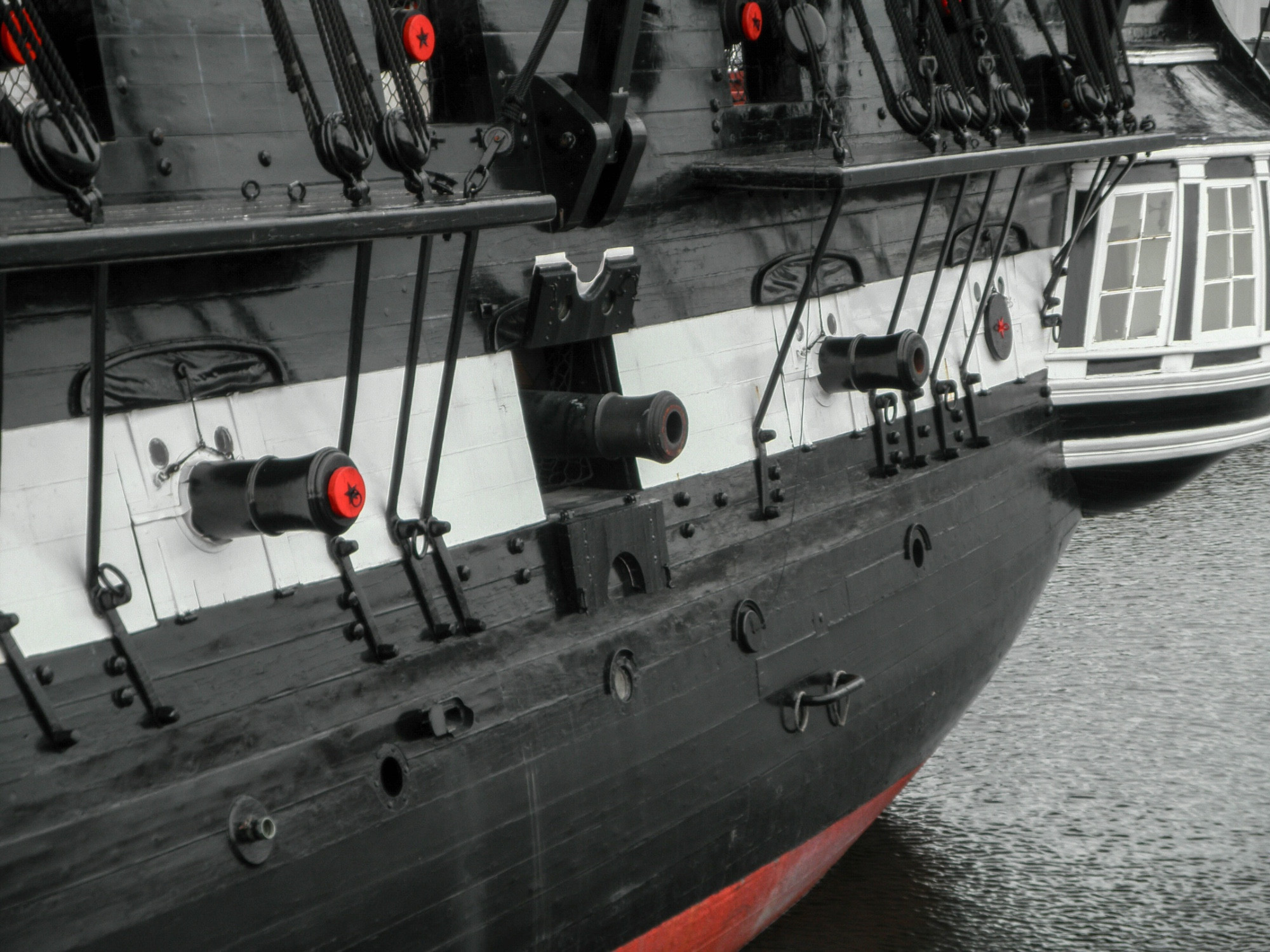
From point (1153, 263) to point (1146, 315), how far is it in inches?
10.0

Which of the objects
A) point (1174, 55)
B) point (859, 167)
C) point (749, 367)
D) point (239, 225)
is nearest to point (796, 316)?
point (749, 367)

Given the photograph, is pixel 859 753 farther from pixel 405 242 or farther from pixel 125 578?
pixel 125 578

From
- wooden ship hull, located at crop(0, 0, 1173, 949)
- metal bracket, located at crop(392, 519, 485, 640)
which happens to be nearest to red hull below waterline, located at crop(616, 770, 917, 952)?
wooden ship hull, located at crop(0, 0, 1173, 949)

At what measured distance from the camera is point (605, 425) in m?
4.49

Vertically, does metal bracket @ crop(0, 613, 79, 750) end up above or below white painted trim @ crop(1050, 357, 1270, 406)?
above

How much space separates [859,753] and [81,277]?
3769 mm

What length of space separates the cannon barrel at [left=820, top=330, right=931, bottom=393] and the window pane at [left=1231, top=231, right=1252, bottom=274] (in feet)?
7.84

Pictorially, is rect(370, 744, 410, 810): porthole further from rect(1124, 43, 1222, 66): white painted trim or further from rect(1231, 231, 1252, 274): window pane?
rect(1124, 43, 1222, 66): white painted trim

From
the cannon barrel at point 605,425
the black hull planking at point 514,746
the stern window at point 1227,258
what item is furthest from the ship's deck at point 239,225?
the stern window at point 1227,258

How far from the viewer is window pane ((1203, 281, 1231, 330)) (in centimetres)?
687

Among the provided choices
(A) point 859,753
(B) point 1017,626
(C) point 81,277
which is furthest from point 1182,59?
(C) point 81,277

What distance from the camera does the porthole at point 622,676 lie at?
14.9 feet

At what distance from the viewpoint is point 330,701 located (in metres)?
3.82

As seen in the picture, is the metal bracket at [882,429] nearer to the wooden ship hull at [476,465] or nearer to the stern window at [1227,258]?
the wooden ship hull at [476,465]
